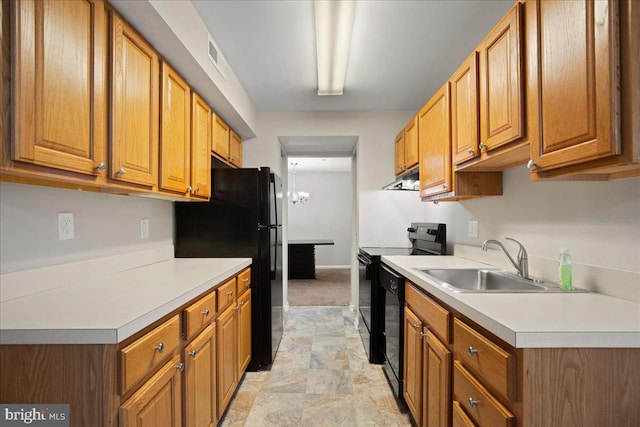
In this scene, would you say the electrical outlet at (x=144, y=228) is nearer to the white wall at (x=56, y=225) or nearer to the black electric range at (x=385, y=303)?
the white wall at (x=56, y=225)

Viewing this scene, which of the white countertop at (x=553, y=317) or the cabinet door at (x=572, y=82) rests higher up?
the cabinet door at (x=572, y=82)

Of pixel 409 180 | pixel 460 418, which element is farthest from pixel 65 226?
pixel 409 180

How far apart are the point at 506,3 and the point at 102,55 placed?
2045mm

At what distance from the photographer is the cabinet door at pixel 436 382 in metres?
1.41

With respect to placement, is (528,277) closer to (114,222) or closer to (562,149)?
(562,149)

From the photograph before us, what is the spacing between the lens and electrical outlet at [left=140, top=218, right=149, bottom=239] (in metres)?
2.14

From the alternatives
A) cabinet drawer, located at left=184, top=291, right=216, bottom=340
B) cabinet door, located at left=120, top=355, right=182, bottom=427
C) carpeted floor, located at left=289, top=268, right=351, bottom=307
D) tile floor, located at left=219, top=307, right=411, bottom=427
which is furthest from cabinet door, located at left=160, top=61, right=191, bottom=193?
carpeted floor, located at left=289, top=268, right=351, bottom=307

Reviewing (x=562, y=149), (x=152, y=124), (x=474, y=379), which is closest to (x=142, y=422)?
(x=474, y=379)

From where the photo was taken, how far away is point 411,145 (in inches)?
116

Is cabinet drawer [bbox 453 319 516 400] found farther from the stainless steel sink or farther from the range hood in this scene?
the range hood

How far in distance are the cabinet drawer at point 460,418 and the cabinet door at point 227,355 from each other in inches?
47.9

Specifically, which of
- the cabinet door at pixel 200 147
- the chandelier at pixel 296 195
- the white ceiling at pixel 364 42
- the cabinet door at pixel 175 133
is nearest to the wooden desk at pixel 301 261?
the chandelier at pixel 296 195

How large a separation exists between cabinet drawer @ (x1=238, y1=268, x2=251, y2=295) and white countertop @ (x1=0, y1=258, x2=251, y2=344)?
42 cm

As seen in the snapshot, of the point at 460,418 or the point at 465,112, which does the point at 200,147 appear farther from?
the point at 460,418
